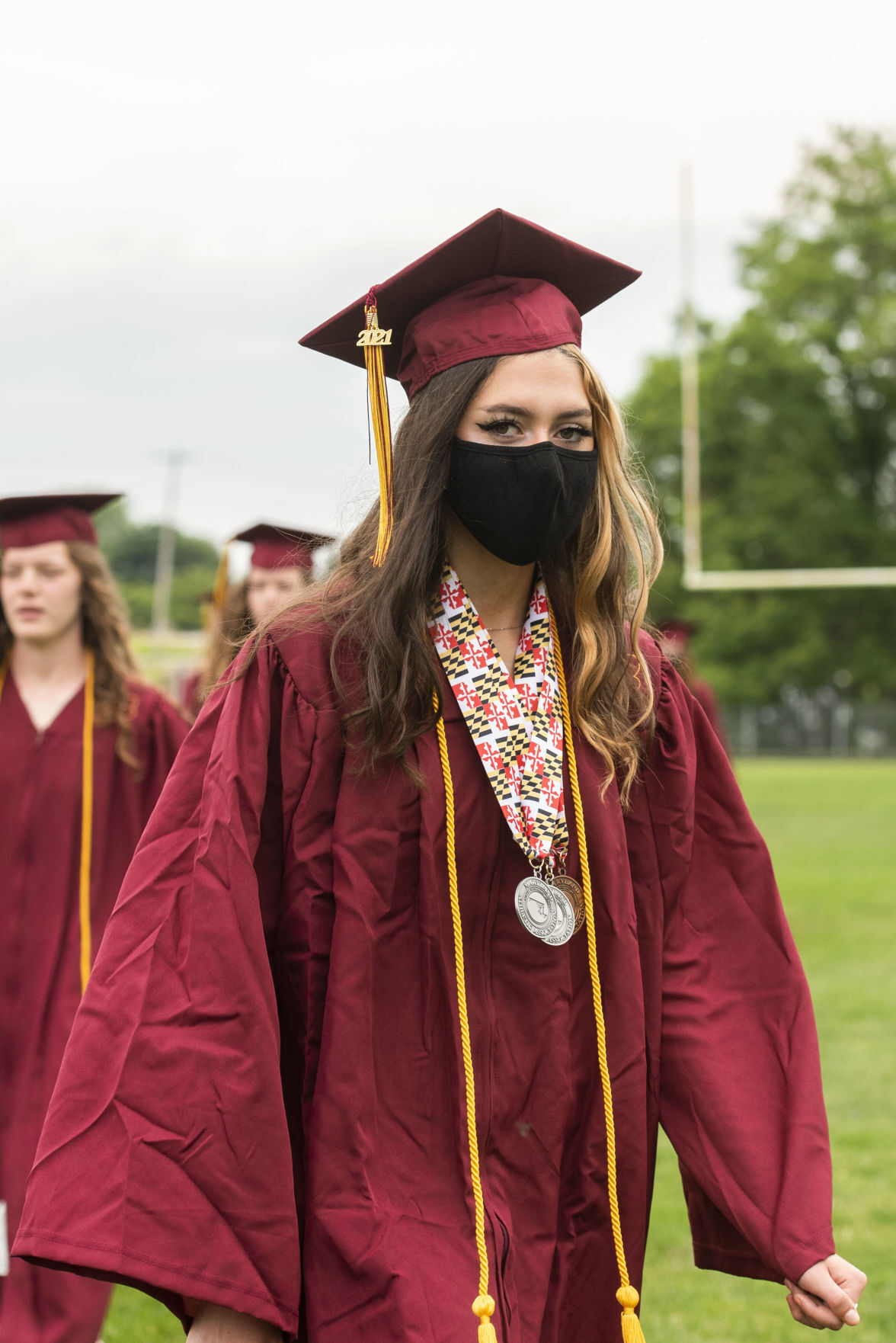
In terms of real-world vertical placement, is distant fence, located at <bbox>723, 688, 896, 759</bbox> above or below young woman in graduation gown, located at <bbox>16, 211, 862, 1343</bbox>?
below

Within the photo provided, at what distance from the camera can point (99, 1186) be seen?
6.91 feet

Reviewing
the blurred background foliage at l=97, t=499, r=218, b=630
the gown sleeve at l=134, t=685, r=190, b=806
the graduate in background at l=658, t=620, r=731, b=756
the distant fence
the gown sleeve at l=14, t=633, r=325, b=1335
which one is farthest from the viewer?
the blurred background foliage at l=97, t=499, r=218, b=630

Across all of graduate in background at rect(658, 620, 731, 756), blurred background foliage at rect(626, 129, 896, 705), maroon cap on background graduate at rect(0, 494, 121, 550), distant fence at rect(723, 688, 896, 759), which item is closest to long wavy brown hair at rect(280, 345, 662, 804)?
graduate in background at rect(658, 620, 731, 756)

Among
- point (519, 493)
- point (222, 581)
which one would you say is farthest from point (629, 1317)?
point (222, 581)

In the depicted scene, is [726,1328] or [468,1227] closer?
[468,1227]

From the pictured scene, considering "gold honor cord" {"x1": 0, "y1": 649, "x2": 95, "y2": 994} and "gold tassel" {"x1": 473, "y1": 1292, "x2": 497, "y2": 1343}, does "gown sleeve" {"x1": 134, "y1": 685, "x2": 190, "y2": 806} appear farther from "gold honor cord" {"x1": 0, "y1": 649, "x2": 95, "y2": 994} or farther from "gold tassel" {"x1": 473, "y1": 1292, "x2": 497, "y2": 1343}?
"gold tassel" {"x1": 473, "y1": 1292, "x2": 497, "y2": 1343}

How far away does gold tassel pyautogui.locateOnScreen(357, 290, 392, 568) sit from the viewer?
8.36ft

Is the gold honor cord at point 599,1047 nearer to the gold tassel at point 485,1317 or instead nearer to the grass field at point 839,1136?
the gold tassel at point 485,1317

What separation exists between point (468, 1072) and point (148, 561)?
80.8m

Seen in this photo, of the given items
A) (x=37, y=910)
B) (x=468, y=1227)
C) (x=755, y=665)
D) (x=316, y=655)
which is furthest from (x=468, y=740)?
(x=755, y=665)

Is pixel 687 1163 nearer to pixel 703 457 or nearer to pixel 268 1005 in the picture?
pixel 268 1005

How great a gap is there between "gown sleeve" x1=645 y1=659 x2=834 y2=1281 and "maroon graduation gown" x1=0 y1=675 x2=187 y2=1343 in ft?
7.85

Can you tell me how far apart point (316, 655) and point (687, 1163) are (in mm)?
1027

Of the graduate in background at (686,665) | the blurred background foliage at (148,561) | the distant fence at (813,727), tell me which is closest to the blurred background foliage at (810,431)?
the distant fence at (813,727)
